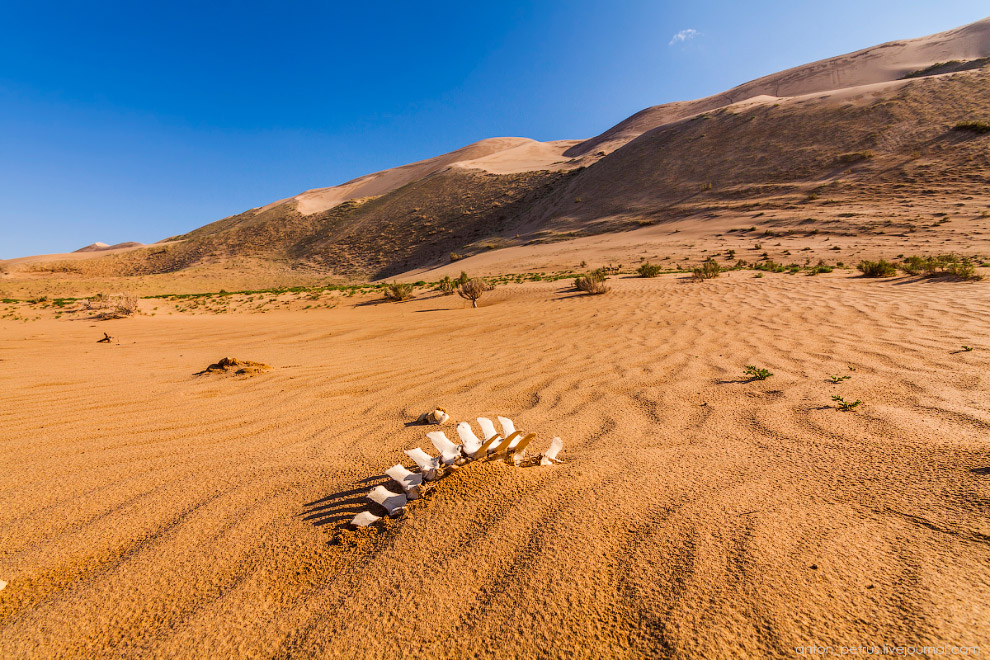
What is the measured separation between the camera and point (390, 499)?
1.45m

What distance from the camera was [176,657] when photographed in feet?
3.10

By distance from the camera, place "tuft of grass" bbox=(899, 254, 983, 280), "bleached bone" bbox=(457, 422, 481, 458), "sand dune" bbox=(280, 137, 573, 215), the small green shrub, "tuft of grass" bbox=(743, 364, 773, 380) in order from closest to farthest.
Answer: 1. "bleached bone" bbox=(457, 422, 481, 458)
2. "tuft of grass" bbox=(743, 364, 773, 380)
3. "tuft of grass" bbox=(899, 254, 983, 280)
4. the small green shrub
5. "sand dune" bbox=(280, 137, 573, 215)

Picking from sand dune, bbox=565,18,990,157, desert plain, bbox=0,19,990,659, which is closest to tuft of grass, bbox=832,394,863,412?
desert plain, bbox=0,19,990,659

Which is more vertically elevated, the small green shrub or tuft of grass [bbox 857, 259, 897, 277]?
the small green shrub

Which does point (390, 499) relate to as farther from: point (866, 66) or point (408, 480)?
point (866, 66)

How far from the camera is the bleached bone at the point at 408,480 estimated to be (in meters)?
1.47

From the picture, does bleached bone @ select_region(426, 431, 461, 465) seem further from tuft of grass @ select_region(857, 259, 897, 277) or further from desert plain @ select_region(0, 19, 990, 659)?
tuft of grass @ select_region(857, 259, 897, 277)

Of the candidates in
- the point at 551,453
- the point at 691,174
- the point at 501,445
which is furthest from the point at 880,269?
the point at 691,174

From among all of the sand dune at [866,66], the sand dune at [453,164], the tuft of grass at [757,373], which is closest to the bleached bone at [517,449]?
the tuft of grass at [757,373]

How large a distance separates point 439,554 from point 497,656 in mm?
368

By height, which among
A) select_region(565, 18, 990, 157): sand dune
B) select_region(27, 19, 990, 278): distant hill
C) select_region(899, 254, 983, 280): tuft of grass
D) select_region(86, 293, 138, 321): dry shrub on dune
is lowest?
select_region(899, 254, 983, 280): tuft of grass

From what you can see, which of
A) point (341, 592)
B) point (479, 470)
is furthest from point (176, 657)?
point (479, 470)

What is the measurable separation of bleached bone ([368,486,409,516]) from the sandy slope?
85mm

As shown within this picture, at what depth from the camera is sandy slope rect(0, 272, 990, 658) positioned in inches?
38.3
